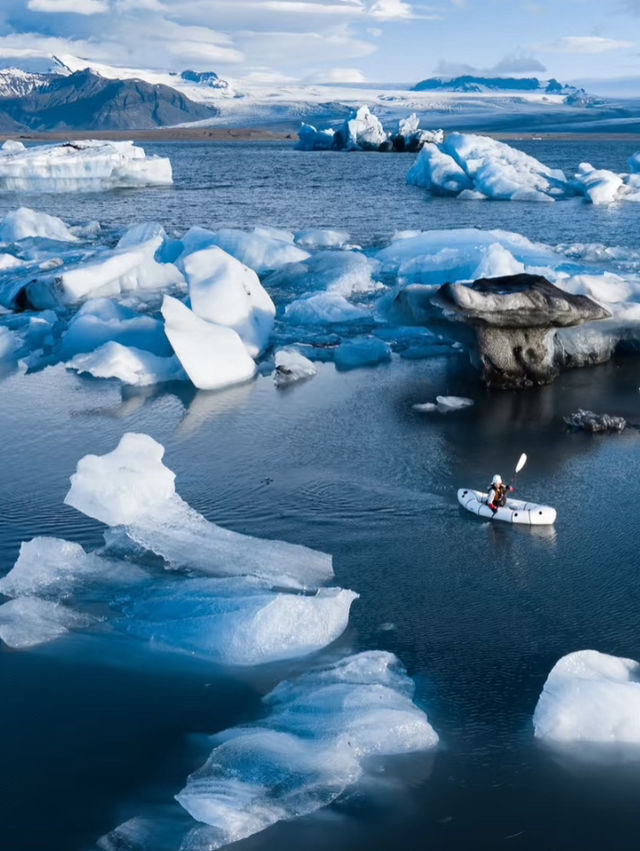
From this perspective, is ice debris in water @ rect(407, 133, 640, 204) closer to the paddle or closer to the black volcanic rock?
the paddle

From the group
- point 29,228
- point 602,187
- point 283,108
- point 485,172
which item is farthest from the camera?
point 283,108

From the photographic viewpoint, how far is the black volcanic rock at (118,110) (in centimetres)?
17775

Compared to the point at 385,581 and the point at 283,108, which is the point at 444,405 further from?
the point at 283,108

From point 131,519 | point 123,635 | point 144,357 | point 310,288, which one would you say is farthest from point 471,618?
point 310,288

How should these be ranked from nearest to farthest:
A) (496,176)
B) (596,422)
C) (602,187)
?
1. (596,422)
2. (602,187)
3. (496,176)

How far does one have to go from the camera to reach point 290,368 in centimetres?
1403

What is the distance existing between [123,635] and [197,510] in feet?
8.00

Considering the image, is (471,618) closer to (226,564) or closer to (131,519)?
(226,564)

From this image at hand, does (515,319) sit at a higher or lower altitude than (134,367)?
higher

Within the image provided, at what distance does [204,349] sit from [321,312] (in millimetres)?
3934

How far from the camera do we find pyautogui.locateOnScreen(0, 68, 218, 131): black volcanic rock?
583ft

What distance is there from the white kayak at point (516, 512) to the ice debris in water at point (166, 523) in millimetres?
1725

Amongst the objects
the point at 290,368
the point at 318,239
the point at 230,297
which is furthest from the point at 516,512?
the point at 318,239

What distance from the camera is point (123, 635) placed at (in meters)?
7.19
